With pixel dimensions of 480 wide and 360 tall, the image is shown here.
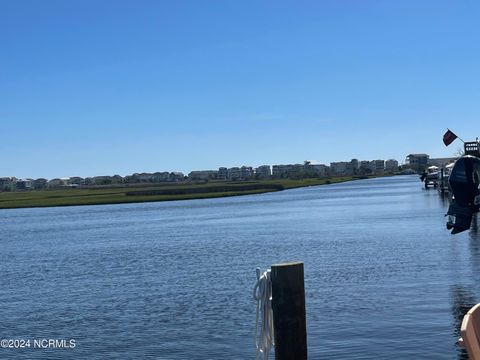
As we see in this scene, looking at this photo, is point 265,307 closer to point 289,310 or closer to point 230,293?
point 289,310

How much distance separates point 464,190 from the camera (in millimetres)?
20094

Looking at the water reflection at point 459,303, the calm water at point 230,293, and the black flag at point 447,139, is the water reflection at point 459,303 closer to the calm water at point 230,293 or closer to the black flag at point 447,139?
the calm water at point 230,293

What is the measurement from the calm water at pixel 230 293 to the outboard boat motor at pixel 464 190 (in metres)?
2.89

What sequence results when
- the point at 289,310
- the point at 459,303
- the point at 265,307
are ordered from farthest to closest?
the point at 459,303, the point at 265,307, the point at 289,310

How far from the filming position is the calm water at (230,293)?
64.2 ft

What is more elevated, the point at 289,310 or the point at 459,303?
the point at 289,310

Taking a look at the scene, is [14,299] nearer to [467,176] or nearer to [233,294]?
[233,294]

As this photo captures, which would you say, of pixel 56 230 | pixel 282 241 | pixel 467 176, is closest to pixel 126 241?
pixel 282 241

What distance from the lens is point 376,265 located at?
108 ft

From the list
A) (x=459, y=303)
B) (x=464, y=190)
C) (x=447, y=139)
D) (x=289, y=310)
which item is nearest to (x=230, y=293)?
(x=459, y=303)

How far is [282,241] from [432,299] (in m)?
24.8

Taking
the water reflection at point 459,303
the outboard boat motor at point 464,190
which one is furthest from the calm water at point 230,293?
the outboard boat motor at point 464,190

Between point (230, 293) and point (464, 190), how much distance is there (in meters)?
10.5

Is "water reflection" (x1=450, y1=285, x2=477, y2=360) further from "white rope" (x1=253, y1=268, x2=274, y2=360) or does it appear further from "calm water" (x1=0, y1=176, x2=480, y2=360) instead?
"white rope" (x1=253, y1=268, x2=274, y2=360)
